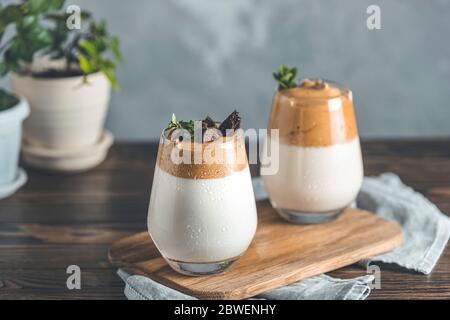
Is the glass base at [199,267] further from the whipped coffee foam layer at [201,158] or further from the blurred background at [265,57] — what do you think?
the blurred background at [265,57]

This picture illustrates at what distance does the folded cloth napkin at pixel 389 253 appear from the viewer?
1040 millimetres

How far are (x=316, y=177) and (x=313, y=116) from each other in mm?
96

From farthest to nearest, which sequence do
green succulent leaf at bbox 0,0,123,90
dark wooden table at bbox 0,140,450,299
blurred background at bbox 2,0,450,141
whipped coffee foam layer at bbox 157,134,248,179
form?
1. blurred background at bbox 2,0,450,141
2. green succulent leaf at bbox 0,0,123,90
3. dark wooden table at bbox 0,140,450,299
4. whipped coffee foam layer at bbox 157,134,248,179

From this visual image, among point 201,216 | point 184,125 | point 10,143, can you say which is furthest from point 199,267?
point 10,143

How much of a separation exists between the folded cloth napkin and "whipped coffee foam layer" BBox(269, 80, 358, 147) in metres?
0.20

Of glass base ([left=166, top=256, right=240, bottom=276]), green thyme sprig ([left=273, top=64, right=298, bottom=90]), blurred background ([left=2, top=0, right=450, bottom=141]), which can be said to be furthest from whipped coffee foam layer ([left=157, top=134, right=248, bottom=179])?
blurred background ([left=2, top=0, right=450, bottom=141])

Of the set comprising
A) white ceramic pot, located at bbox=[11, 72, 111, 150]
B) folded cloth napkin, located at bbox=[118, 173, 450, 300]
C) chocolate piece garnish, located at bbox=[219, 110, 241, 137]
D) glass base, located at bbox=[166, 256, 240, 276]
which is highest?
chocolate piece garnish, located at bbox=[219, 110, 241, 137]

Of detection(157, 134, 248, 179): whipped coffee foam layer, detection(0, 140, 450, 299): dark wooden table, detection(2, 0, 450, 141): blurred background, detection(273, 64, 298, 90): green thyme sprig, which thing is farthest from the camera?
detection(2, 0, 450, 141): blurred background

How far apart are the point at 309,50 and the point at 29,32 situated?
2.28ft

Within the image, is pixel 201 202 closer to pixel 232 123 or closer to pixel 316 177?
pixel 232 123

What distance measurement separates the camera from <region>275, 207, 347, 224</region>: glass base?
1.23 m

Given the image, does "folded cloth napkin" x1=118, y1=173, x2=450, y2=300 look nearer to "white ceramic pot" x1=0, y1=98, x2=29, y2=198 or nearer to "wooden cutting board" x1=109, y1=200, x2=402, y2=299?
"wooden cutting board" x1=109, y1=200, x2=402, y2=299

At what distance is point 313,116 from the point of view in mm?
1175

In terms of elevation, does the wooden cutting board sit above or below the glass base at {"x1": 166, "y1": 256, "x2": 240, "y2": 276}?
below
